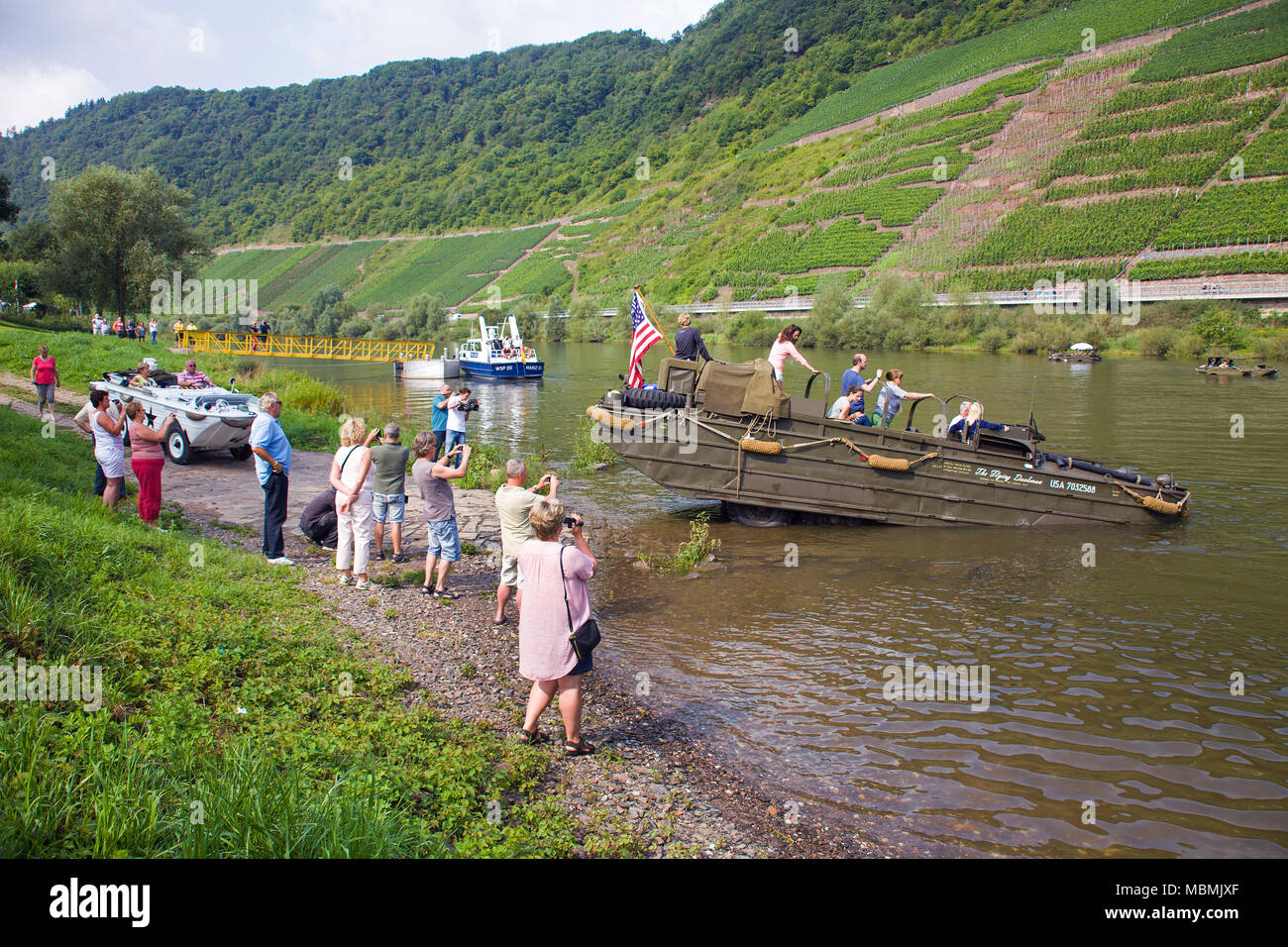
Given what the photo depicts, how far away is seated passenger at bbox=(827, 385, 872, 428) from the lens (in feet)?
41.5

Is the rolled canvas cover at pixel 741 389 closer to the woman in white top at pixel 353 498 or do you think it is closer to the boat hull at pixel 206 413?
the woman in white top at pixel 353 498

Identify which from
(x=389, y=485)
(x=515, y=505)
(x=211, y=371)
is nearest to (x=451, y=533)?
(x=389, y=485)

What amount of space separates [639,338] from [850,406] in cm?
385

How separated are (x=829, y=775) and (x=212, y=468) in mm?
13462

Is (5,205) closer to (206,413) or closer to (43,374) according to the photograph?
(43,374)

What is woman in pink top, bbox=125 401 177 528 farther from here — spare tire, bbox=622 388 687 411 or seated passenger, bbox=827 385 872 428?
seated passenger, bbox=827 385 872 428

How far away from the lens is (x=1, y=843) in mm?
3430

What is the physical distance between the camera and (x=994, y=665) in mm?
8047

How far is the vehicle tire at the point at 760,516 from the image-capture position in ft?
43.1

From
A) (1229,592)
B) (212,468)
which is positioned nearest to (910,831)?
(1229,592)

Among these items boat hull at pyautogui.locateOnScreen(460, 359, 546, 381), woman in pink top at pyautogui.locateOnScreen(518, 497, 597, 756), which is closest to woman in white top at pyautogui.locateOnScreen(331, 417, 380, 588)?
woman in pink top at pyautogui.locateOnScreen(518, 497, 597, 756)

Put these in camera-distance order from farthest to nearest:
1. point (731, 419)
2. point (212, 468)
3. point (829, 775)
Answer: point (212, 468) → point (731, 419) → point (829, 775)
